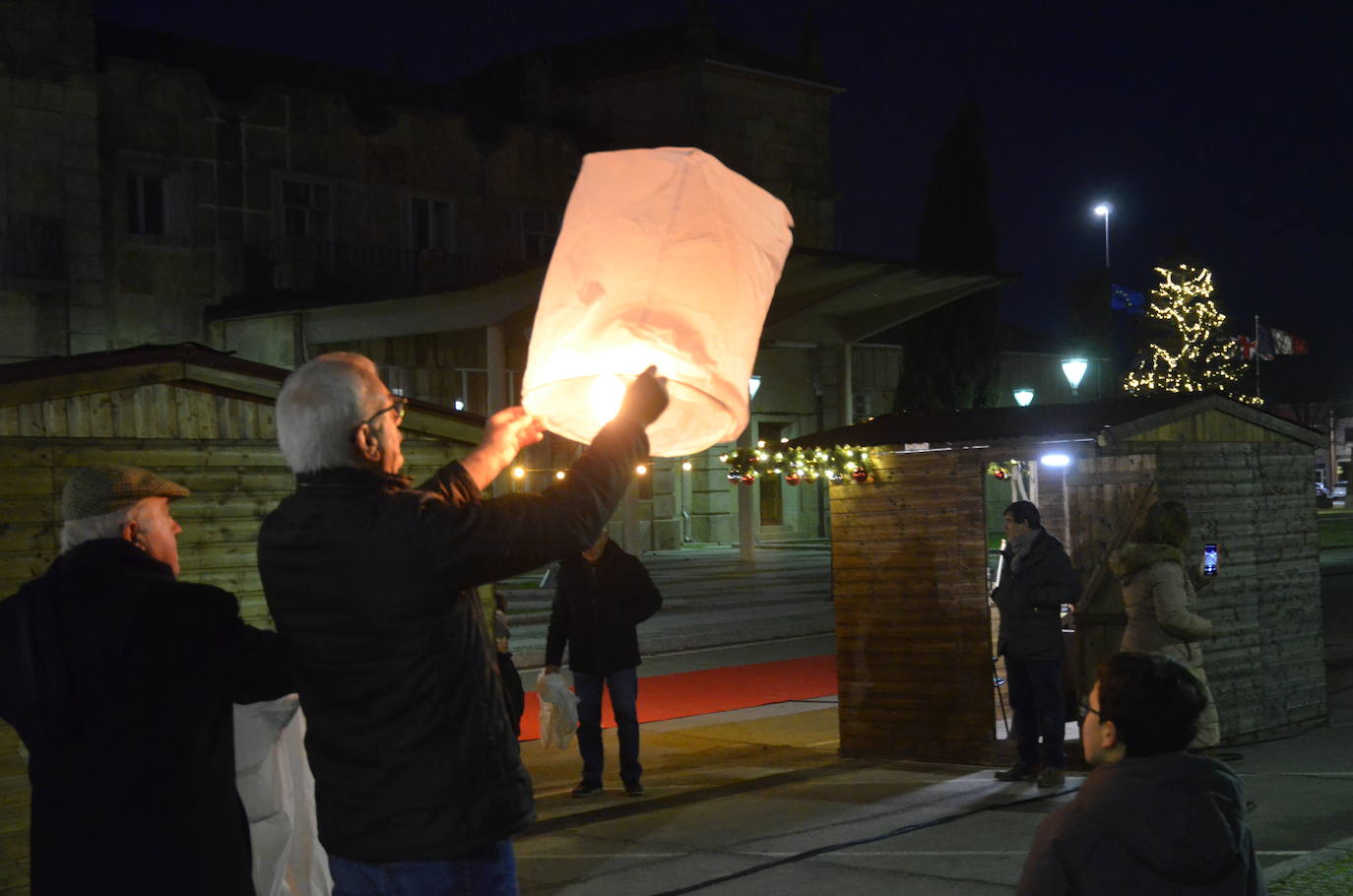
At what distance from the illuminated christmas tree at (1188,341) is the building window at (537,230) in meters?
19.3

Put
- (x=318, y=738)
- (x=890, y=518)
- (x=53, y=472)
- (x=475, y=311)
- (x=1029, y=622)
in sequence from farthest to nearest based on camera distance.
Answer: (x=475, y=311)
(x=890, y=518)
(x=1029, y=622)
(x=53, y=472)
(x=318, y=738)

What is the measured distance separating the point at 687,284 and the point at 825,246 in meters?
39.5

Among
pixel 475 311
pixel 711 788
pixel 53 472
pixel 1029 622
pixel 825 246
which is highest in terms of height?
pixel 825 246

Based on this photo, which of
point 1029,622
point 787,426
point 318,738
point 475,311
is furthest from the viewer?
point 787,426

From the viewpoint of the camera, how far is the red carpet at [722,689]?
1576cm

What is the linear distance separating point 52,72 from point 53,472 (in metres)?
21.9

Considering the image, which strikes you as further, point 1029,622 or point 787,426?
point 787,426

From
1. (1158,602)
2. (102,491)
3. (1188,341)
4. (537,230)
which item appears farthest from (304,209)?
(102,491)

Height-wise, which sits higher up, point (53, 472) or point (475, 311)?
point (475, 311)

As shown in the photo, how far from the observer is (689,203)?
11.3ft

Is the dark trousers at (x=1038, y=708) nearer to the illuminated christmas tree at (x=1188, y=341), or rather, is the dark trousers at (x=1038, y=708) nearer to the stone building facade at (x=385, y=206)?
the stone building facade at (x=385, y=206)

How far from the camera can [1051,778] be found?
1027cm

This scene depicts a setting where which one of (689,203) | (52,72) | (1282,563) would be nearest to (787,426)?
(52,72)

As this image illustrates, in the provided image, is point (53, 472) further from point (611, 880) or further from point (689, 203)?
point (689, 203)
